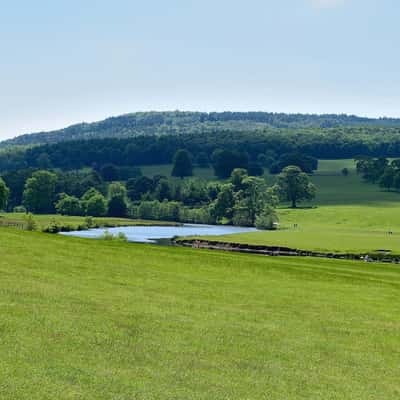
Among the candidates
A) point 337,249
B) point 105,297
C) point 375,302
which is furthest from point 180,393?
point 337,249

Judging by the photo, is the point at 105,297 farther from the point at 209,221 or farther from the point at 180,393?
the point at 209,221

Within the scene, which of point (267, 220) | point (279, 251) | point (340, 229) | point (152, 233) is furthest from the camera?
point (267, 220)

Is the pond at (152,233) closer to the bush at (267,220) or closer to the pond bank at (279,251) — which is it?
the bush at (267,220)

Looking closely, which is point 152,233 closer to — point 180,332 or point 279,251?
point 279,251

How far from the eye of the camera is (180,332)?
2172 centimetres

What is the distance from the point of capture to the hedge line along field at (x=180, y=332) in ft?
55.8

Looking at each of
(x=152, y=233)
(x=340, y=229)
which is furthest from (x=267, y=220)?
(x=152, y=233)

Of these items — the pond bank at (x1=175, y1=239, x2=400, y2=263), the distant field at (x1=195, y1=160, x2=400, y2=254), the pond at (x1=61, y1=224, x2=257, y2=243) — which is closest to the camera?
the pond bank at (x1=175, y1=239, x2=400, y2=263)

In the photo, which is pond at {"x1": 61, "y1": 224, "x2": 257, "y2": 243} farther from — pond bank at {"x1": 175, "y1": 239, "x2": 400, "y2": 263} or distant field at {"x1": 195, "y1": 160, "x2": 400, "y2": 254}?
distant field at {"x1": 195, "y1": 160, "x2": 400, "y2": 254}

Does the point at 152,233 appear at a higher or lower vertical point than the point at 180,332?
lower

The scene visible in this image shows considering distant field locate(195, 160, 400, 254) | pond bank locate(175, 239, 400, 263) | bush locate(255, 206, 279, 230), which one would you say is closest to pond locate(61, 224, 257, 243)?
bush locate(255, 206, 279, 230)

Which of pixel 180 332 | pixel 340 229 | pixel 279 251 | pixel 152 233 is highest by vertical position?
pixel 180 332

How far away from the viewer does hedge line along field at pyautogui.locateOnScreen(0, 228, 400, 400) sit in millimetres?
17016

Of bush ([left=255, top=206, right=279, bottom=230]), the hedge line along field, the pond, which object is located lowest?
the pond
